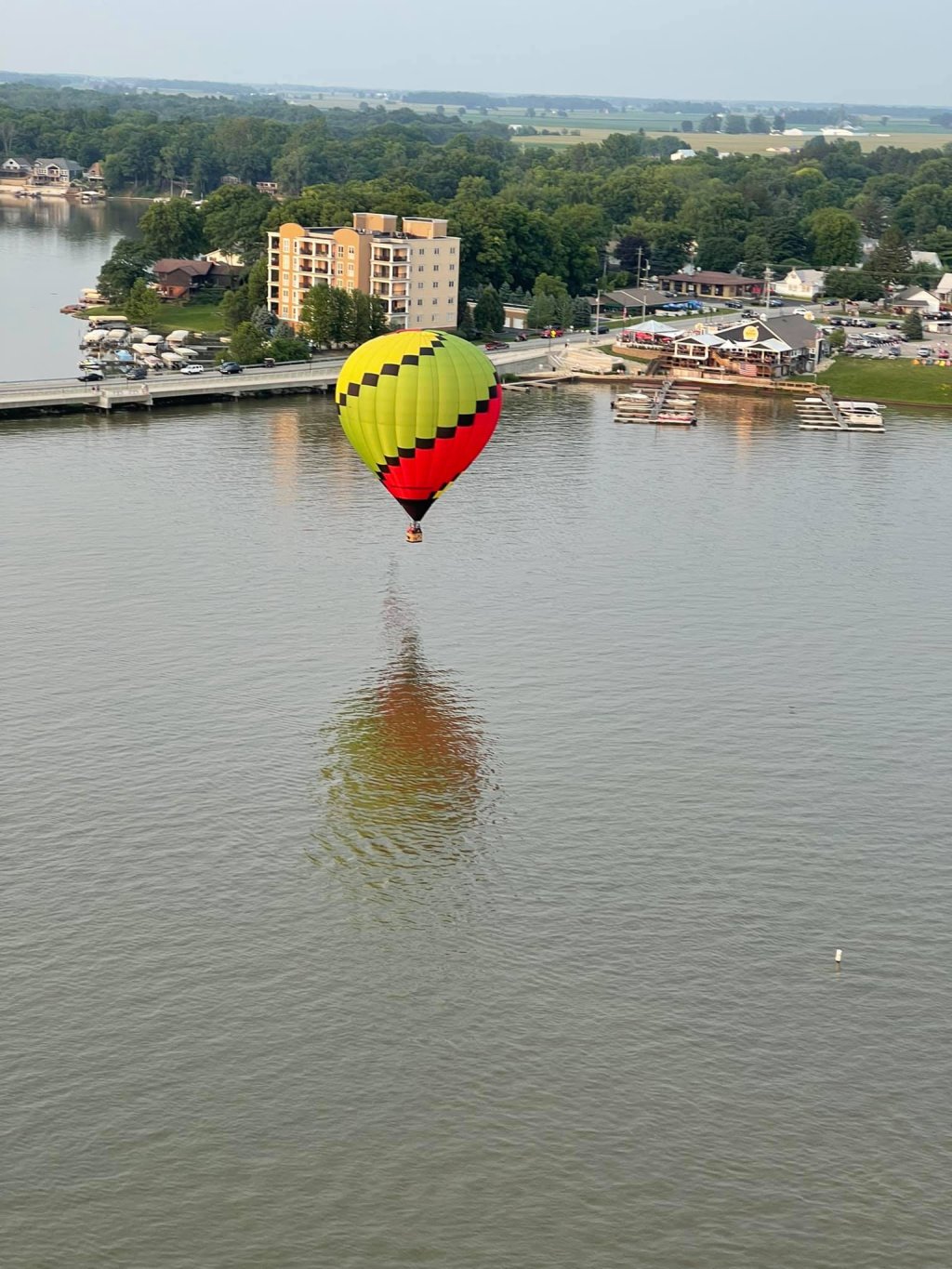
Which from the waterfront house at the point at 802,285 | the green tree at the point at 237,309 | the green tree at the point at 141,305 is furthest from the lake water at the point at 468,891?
the waterfront house at the point at 802,285

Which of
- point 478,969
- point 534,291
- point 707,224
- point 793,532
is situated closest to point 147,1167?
point 478,969

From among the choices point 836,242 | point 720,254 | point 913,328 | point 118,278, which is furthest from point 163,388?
point 836,242

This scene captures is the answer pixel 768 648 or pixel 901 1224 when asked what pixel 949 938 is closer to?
pixel 901 1224

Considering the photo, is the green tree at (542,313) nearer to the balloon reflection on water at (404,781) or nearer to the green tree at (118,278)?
the green tree at (118,278)

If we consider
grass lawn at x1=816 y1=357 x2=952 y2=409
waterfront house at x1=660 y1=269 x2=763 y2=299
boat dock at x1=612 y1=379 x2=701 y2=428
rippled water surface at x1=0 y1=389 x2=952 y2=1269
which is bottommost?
rippled water surface at x1=0 y1=389 x2=952 y2=1269

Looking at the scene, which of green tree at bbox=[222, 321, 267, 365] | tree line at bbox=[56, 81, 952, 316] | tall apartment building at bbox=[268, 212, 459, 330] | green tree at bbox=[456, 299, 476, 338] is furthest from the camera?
tree line at bbox=[56, 81, 952, 316]

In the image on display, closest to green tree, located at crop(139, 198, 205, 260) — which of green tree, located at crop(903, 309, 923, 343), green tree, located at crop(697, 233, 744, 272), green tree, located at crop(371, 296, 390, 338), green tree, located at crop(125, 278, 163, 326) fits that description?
green tree, located at crop(125, 278, 163, 326)

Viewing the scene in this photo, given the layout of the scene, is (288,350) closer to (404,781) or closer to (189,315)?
(189,315)

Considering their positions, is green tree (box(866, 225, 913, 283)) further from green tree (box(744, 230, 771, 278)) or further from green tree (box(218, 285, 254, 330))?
green tree (box(218, 285, 254, 330))

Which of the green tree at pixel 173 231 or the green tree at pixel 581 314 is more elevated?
the green tree at pixel 173 231
